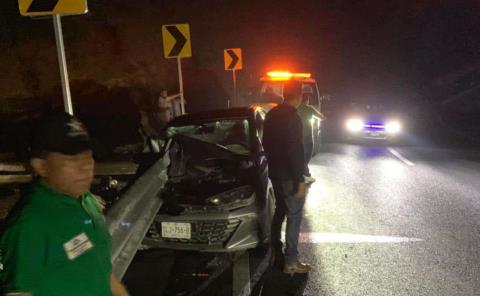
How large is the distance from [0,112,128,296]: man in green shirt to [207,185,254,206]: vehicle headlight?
9.09 feet

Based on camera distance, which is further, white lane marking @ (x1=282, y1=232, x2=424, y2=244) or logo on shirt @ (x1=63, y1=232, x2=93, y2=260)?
white lane marking @ (x1=282, y1=232, x2=424, y2=244)

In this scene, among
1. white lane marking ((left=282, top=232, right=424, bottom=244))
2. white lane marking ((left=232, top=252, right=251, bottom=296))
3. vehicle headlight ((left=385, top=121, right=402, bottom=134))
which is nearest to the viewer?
white lane marking ((left=232, top=252, right=251, bottom=296))

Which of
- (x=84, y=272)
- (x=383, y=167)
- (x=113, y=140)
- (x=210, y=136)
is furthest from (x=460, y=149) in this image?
(x=84, y=272)

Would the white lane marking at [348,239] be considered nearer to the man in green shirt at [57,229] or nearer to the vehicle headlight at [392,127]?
the man in green shirt at [57,229]

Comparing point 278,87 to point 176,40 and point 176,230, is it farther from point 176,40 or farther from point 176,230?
point 176,230

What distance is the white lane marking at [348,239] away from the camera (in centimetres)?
538

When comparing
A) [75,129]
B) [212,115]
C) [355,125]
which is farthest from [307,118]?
[355,125]

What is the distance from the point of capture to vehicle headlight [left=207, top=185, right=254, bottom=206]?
4.67m

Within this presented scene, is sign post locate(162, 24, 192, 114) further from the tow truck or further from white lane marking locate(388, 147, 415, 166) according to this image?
white lane marking locate(388, 147, 415, 166)

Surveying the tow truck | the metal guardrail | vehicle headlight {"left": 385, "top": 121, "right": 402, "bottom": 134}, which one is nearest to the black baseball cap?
the metal guardrail

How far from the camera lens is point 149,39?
943 inches

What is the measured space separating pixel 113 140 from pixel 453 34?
1136 inches

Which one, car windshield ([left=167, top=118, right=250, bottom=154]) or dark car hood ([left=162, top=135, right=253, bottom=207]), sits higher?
car windshield ([left=167, top=118, right=250, bottom=154])

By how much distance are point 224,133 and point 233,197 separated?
7.44ft
